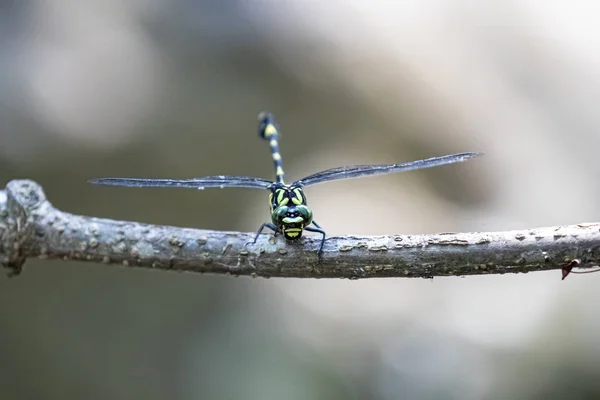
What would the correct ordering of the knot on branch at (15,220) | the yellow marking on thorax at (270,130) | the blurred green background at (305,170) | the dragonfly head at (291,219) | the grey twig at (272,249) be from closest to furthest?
the grey twig at (272,249) < the dragonfly head at (291,219) < the knot on branch at (15,220) < the yellow marking on thorax at (270,130) < the blurred green background at (305,170)

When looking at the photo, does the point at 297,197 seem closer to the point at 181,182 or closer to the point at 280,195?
the point at 280,195

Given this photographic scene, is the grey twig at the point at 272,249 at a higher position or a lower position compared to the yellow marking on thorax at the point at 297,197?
lower

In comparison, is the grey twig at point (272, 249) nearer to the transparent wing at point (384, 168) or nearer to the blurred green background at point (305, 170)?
the transparent wing at point (384, 168)

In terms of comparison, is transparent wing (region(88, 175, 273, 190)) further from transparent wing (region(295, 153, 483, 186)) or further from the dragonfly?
transparent wing (region(295, 153, 483, 186))

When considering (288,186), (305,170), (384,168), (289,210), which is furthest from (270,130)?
(305,170)

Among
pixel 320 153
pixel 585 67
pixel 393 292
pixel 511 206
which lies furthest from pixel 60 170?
pixel 585 67

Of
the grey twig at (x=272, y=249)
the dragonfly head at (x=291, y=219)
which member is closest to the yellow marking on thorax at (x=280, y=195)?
the dragonfly head at (x=291, y=219)
